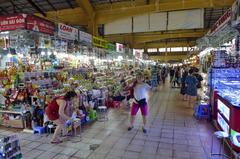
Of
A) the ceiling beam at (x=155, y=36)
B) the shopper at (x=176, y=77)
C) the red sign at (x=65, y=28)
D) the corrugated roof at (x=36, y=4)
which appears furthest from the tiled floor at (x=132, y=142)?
the ceiling beam at (x=155, y=36)

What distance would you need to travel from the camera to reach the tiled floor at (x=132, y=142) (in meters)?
3.65

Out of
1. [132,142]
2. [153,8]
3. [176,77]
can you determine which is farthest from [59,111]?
[176,77]

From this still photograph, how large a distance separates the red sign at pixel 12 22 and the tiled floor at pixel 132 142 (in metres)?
2.51

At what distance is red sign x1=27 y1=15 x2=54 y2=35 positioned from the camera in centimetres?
463

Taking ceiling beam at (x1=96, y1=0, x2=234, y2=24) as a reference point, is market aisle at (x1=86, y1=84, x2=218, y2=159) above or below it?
below

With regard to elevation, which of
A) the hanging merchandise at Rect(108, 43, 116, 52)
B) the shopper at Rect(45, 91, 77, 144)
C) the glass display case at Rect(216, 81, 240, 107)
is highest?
the hanging merchandise at Rect(108, 43, 116, 52)

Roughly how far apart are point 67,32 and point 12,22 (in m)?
1.67

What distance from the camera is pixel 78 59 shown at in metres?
7.25

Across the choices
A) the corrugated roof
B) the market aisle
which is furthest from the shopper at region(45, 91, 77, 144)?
the corrugated roof

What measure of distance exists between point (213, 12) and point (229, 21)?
28.8ft

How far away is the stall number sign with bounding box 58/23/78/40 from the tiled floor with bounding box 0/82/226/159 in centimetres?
273

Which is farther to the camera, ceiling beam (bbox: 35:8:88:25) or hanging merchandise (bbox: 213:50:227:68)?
ceiling beam (bbox: 35:8:88:25)

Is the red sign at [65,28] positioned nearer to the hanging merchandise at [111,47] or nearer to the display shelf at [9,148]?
the hanging merchandise at [111,47]

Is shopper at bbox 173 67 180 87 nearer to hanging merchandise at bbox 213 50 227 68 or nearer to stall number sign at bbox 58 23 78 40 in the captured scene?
hanging merchandise at bbox 213 50 227 68
